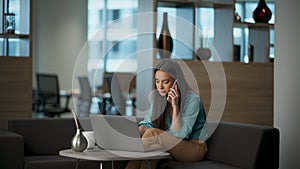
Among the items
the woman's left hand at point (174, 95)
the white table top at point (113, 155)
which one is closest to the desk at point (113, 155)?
the white table top at point (113, 155)

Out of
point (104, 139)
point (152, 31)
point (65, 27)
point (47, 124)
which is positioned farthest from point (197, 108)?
point (65, 27)

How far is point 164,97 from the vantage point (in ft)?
14.5

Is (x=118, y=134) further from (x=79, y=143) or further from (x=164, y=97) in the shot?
(x=164, y=97)

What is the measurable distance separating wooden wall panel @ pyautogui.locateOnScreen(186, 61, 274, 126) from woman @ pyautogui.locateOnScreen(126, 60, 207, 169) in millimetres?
2236

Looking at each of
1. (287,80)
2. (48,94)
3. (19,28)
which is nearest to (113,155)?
(287,80)

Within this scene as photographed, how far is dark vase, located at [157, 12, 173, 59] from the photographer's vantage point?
6.32 meters

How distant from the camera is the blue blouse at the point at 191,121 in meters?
4.20

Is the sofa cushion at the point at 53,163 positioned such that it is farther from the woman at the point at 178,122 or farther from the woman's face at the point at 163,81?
the woman's face at the point at 163,81

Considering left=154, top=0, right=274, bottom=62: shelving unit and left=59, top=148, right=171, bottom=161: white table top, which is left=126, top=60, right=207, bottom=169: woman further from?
left=154, top=0, right=274, bottom=62: shelving unit

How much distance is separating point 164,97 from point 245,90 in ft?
8.63

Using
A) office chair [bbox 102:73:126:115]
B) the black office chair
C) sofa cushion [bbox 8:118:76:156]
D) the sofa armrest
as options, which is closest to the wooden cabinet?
sofa cushion [bbox 8:118:76:156]

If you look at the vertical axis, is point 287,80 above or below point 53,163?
above

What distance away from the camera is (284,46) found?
14.9 ft

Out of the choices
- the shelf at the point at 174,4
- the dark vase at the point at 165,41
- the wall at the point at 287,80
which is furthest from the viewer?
the shelf at the point at 174,4
